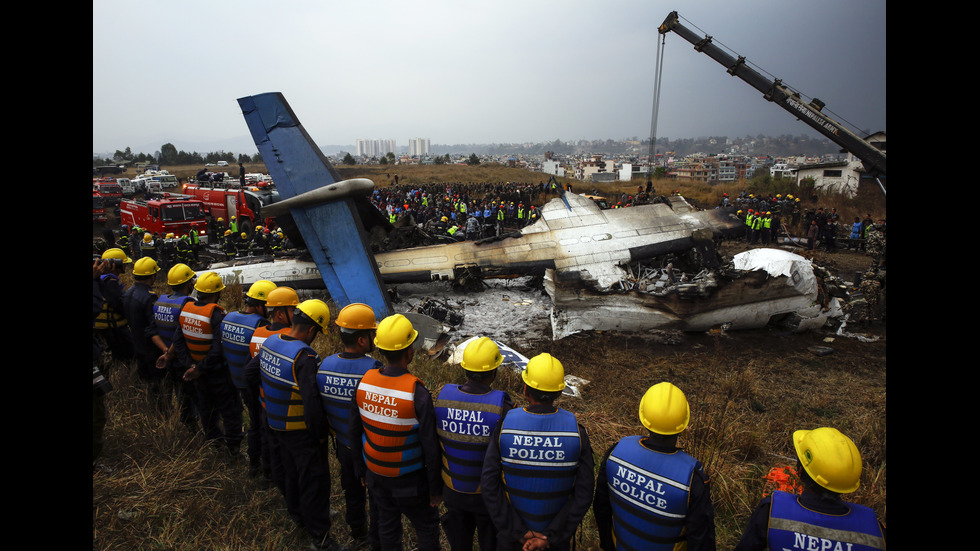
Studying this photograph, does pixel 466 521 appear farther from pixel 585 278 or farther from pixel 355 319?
pixel 585 278

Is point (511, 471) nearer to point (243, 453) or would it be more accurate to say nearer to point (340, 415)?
point (340, 415)

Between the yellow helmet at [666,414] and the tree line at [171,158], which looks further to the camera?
the tree line at [171,158]

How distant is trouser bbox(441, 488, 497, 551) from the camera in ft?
9.55

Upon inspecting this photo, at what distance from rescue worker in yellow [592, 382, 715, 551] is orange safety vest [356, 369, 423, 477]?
1210mm

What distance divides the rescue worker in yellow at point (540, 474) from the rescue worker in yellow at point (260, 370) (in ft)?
7.01

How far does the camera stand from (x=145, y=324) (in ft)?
17.8

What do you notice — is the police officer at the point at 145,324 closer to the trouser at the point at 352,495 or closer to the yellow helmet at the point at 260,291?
the yellow helmet at the point at 260,291

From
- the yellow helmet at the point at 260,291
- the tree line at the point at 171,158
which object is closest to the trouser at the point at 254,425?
the yellow helmet at the point at 260,291

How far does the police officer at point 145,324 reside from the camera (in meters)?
5.40

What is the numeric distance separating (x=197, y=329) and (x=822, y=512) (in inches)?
201

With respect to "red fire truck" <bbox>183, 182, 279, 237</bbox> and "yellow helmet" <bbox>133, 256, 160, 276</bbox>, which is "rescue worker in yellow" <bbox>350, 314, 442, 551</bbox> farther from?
"red fire truck" <bbox>183, 182, 279, 237</bbox>

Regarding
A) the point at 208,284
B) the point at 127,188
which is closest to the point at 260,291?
the point at 208,284

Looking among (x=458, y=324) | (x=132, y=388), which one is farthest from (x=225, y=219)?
(x=132, y=388)

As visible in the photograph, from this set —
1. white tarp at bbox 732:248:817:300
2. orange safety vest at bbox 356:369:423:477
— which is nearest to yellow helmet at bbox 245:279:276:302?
orange safety vest at bbox 356:369:423:477
